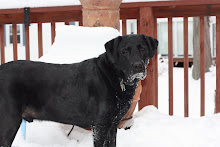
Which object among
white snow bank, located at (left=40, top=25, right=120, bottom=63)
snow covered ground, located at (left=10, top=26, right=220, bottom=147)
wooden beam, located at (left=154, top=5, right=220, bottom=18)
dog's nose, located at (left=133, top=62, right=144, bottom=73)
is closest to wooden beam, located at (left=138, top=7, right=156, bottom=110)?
wooden beam, located at (left=154, top=5, right=220, bottom=18)

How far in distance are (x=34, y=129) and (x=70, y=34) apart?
1.11 m

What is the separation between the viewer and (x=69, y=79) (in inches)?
108

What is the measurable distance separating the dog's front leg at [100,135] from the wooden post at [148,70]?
1984 mm

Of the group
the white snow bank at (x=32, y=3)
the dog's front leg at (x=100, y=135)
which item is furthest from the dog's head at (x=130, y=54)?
the white snow bank at (x=32, y=3)

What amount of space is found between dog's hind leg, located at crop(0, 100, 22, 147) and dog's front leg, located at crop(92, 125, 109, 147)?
621 millimetres

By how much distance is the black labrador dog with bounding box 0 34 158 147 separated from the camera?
2600mm

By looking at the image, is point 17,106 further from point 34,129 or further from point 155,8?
point 155,8

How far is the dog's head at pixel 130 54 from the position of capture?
254cm

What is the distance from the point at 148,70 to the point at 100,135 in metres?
2.12

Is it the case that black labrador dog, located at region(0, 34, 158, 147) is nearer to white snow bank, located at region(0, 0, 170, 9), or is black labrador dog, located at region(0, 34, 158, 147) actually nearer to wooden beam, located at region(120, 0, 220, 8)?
wooden beam, located at region(120, 0, 220, 8)

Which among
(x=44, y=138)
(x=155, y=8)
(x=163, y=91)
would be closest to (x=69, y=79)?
(x=44, y=138)

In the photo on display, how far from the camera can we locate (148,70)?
461 cm

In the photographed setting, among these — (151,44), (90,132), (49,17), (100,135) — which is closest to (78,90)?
(100,135)

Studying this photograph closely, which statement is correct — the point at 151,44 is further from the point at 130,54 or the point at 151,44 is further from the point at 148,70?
the point at 148,70
